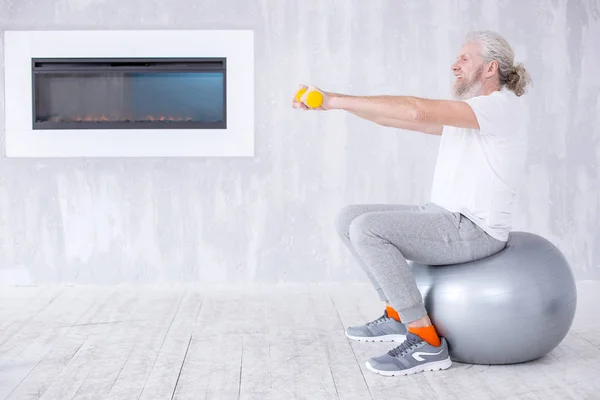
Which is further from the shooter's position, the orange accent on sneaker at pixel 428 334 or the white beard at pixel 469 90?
the white beard at pixel 469 90

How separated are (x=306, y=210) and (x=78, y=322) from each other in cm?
135

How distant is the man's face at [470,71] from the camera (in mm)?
2631

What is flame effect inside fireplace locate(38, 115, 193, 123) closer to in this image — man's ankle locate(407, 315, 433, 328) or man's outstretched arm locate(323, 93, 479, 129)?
man's outstretched arm locate(323, 93, 479, 129)

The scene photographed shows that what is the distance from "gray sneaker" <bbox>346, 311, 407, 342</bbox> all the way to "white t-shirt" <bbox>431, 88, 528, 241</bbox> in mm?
542

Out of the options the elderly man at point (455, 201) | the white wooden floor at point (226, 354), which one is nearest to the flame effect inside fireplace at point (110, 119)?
the white wooden floor at point (226, 354)

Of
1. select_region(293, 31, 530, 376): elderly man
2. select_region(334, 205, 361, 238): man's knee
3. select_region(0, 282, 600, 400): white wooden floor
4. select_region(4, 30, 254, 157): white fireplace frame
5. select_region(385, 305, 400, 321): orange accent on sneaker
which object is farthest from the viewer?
select_region(4, 30, 254, 157): white fireplace frame

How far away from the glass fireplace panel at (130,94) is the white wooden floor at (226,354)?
35.2 inches

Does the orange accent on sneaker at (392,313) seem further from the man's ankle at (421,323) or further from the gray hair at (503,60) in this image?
the gray hair at (503,60)

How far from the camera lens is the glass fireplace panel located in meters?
4.00

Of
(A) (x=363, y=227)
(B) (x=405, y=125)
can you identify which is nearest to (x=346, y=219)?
(A) (x=363, y=227)

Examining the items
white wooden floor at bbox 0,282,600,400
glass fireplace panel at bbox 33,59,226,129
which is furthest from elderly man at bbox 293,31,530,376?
glass fireplace panel at bbox 33,59,226,129

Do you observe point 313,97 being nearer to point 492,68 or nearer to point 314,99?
point 314,99

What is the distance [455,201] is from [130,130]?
2.01 meters

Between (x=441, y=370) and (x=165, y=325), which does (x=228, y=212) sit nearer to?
(x=165, y=325)
